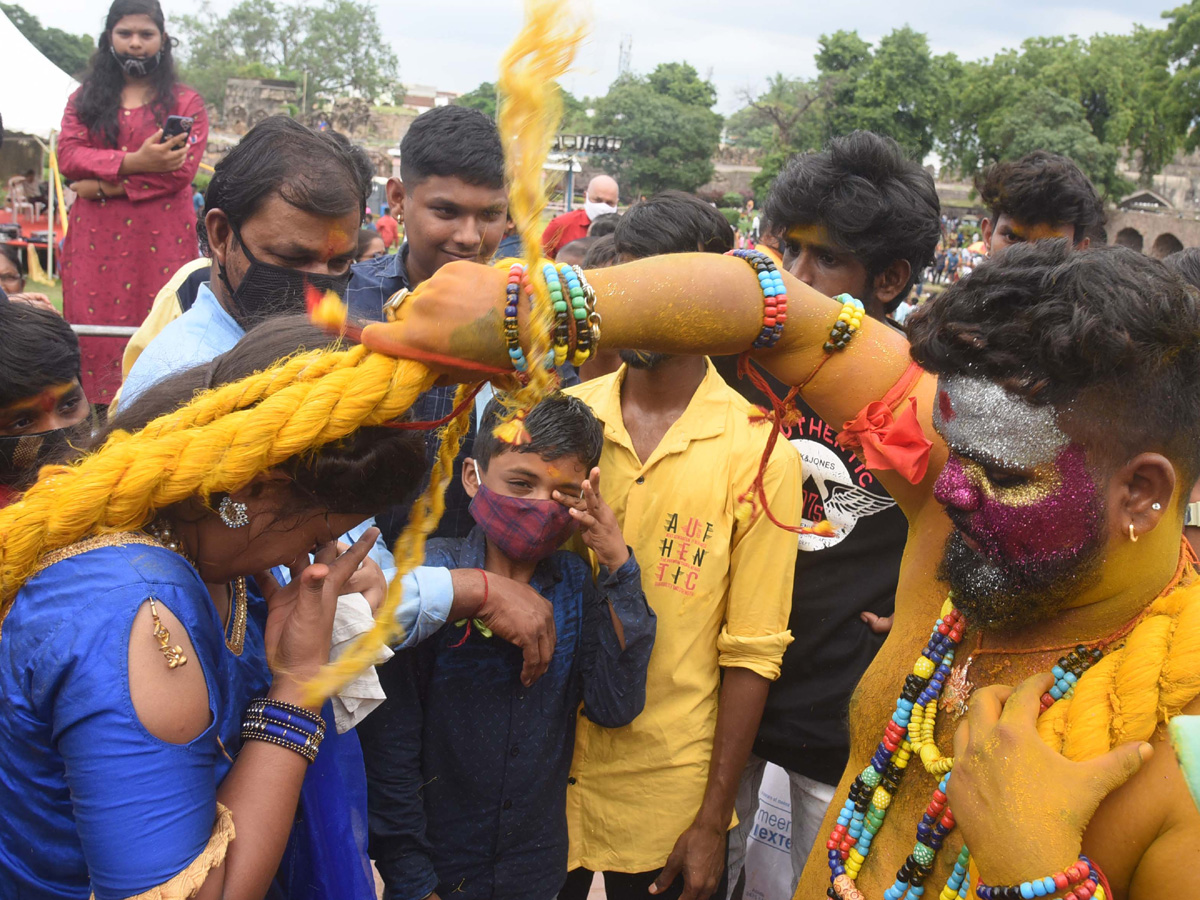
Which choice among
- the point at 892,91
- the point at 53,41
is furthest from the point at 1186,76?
the point at 53,41

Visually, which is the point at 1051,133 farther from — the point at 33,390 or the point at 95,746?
the point at 95,746

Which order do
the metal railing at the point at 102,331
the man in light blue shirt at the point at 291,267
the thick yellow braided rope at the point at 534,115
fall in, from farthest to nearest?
the metal railing at the point at 102,331 < the man in light blue shirt at the point at 291,267 < the thick yellow braided rope at the point at 534,115

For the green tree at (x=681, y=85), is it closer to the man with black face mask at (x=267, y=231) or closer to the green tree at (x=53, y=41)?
the green tree at (x=53, y=41)

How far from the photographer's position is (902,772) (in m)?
1.82

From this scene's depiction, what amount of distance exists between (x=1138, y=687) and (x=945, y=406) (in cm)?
55

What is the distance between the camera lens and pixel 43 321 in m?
2.71

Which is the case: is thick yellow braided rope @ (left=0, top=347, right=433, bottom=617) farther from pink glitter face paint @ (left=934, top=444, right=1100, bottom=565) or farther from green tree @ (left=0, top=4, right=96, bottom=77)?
green tree @ (left=0, top=4, right=96, bottom=77)

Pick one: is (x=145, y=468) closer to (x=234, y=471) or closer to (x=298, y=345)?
(x=234, y=471)

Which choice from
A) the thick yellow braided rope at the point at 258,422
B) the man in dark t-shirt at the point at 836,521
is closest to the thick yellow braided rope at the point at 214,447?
the thick yellow braided rope at the point at 258,422

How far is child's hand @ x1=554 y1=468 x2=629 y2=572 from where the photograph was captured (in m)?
2.48

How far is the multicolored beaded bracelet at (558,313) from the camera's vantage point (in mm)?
1376

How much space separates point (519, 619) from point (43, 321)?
66.6 inches

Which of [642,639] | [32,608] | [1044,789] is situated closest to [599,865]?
[642,639]

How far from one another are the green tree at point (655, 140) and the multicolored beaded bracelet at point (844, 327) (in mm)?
47632
